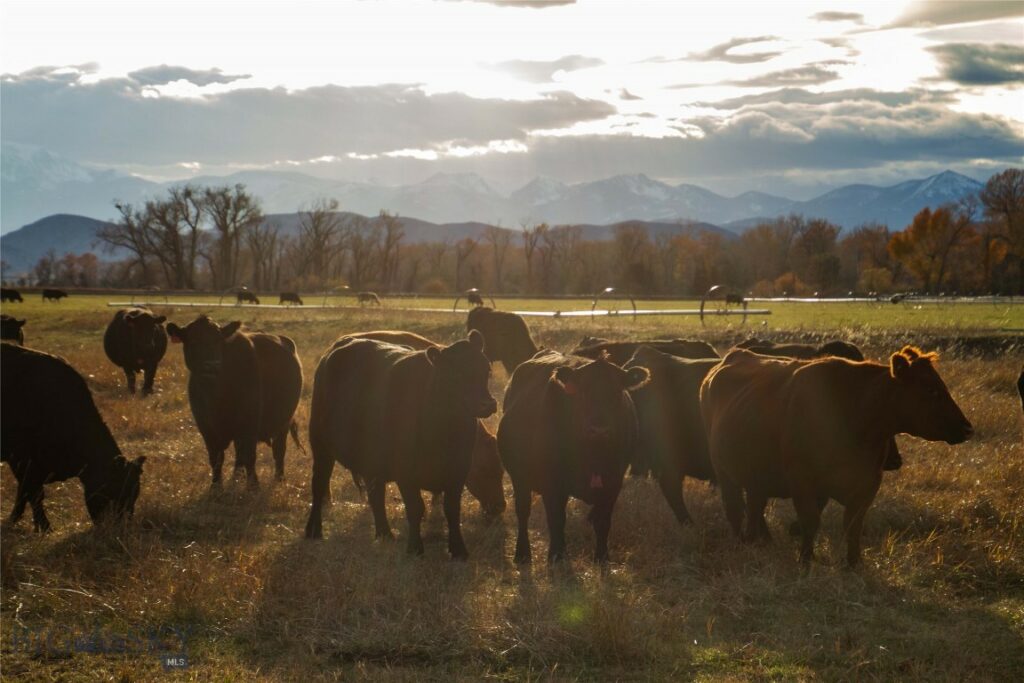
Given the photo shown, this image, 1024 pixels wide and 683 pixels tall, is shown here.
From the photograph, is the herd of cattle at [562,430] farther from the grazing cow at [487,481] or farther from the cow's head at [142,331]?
the cow's head at [142,331]

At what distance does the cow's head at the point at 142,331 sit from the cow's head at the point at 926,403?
14951 millimetres

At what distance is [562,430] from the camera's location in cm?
859

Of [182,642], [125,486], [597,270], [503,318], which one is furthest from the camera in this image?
[597,270]

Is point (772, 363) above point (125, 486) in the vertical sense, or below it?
above

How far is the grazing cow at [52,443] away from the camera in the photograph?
9.44 meters

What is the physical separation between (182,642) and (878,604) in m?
5.14

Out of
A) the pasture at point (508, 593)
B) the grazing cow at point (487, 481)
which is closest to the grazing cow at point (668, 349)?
the pasture at point (508, 593)

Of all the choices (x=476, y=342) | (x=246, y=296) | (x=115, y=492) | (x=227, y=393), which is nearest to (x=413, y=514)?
(x=476, y=342)

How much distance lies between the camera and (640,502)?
10.6 meters

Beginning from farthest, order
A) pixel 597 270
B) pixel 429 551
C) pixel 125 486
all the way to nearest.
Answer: pixel 597 270 → pixel 125 486 → pixel 429 551

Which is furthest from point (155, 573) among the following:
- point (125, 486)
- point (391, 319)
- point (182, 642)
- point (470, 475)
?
point (391, 319)

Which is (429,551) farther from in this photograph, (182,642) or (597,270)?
(597,270)

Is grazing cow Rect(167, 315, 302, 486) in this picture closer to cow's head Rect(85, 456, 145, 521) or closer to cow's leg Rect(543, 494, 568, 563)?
cow's head Rect(85, 456, 145, 521)

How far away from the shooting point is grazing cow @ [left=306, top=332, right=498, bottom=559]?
8.42 m
